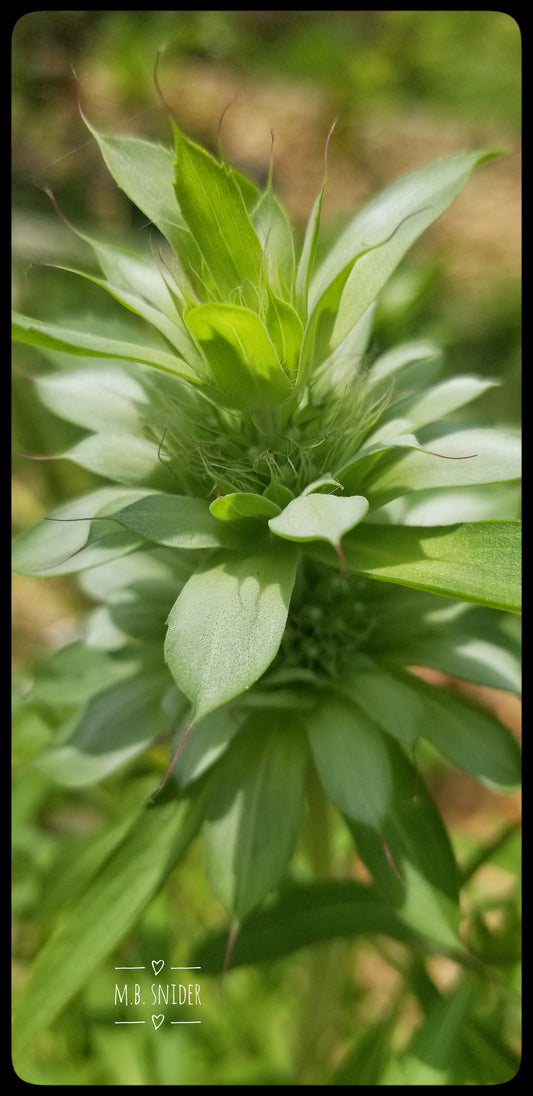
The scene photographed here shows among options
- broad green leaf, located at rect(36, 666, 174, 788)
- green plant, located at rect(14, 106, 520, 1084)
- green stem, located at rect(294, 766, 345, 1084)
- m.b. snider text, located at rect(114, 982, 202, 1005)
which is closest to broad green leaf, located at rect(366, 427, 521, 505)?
green plant, located at rect(14, 106, 520, 1084)

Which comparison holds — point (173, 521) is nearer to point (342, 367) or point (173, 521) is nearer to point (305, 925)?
point (342, 367)

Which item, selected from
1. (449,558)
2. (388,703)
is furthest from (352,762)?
(449,558)

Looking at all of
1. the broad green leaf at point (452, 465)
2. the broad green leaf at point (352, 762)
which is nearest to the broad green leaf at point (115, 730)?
the broad green leaf at point (352, 762)

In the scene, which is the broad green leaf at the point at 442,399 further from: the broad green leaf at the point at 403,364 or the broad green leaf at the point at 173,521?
the broad green leaf at the point at 173,521

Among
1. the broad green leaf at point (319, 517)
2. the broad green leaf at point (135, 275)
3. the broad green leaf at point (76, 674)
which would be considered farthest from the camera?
the broad green leaf at point (76, 674)

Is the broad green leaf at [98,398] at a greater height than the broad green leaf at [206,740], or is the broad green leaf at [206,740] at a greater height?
the broad green leaf at [98,398]

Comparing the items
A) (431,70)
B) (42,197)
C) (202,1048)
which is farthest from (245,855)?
(431,70)

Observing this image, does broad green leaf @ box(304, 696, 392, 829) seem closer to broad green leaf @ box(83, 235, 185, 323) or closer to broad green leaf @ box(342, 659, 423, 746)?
broad green leaf @ box(342, 659, 423, 746)
